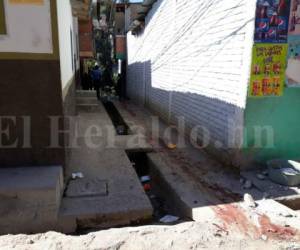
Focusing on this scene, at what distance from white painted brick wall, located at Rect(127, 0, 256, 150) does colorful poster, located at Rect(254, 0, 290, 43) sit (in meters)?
0.11

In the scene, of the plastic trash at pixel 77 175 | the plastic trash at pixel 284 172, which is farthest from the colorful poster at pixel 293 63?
the plastic trash at pixel 77 175

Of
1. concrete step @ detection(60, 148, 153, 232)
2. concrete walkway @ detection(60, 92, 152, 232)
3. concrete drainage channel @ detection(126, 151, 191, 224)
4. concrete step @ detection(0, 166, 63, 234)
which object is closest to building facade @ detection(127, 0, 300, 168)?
concrete drainage channel @ detection(126, 151, 191, 224)

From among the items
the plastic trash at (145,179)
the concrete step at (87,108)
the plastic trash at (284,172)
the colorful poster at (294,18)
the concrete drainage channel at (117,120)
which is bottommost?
the plastic trash at (145,179)

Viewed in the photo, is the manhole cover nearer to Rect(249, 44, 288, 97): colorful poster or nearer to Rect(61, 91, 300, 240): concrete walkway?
Rect(61, 91, 300, 240): concrete walkway

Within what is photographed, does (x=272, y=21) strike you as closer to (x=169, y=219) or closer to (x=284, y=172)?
(x=284, y=172)

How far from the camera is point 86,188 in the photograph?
4277 mm

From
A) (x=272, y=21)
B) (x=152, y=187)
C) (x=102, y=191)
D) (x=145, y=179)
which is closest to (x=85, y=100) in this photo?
(x=145, y=179)

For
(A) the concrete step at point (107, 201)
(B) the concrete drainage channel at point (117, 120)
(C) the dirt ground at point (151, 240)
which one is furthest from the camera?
(B) the concrete drainage channel at point (117, 120)

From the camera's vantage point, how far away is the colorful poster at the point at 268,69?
176 inches

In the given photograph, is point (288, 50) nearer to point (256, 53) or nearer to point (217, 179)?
point (256, 53)

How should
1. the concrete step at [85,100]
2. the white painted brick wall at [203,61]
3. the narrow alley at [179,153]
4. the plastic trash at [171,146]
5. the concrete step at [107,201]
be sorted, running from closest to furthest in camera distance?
1. the narrow alley at [179,153]
2. the concrete step at [107,201]
3. the white painted brick wall at [203,61]
4. the plastic trash at [171,146]
5. the concrete step at [85,100]

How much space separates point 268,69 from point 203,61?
1.83m

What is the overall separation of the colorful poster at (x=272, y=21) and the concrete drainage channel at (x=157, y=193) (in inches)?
109

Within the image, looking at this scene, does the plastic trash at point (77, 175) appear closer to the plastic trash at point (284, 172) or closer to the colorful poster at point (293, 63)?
the plastic trash at point (284, 172)
